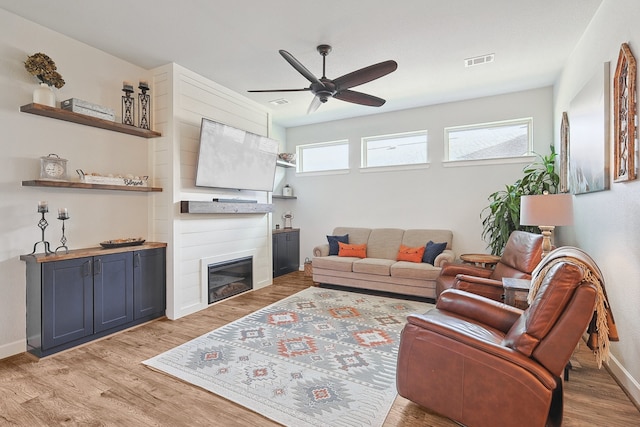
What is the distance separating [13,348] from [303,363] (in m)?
2.53

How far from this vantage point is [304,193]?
619cm

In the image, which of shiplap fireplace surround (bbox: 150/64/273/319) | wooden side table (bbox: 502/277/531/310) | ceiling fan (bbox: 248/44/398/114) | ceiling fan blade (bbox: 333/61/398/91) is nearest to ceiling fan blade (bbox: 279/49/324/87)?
ceiling fan (bbox: 248/44/398/114)

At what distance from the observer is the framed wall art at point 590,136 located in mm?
2408

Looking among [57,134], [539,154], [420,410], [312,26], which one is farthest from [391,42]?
[57,134]

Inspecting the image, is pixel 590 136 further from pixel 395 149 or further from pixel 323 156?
pixel 323 156

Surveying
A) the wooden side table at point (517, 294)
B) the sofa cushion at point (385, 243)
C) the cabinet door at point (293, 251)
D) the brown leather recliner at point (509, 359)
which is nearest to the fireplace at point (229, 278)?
the cabinet door at point (293, 251)

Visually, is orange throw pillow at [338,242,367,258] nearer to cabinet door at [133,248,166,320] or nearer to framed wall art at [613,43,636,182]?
cabinet door at [133,248,166,320]

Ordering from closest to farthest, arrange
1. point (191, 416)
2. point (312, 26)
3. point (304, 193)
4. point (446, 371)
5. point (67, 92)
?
point (446, 371), point (191, 416), point (312, 26), point (67, 92), point (304, 193)

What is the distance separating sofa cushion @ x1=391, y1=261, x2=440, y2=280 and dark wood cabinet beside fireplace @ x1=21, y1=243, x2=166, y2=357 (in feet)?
9.87

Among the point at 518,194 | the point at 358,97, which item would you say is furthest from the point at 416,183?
the point at 358,97

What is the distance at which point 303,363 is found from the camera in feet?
8.20

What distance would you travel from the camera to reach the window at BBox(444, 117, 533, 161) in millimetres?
4551

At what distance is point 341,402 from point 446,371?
2.39 feet

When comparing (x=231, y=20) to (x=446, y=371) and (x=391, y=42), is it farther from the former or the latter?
(x=446, y=371)
